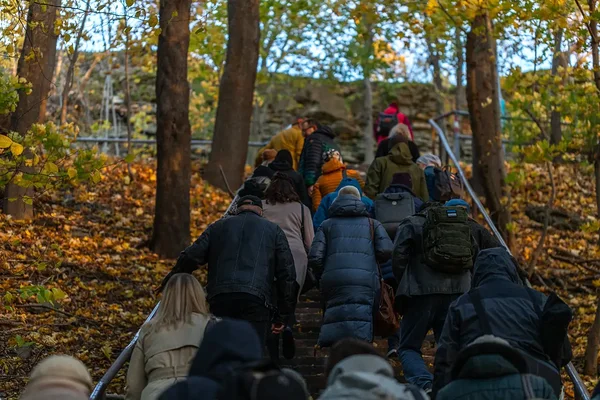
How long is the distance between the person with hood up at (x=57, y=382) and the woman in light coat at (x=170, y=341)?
1.51 meters

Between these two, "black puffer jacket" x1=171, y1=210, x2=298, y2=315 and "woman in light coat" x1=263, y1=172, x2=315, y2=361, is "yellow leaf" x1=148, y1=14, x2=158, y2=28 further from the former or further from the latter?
"black puffer jacket" x1=171, y1=210, x2=298, y2=315

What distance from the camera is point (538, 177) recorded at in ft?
74.3

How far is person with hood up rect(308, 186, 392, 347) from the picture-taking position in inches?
384

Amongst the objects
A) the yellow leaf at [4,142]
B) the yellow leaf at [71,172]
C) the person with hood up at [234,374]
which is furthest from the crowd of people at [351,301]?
the yellow leaf at [4,142]

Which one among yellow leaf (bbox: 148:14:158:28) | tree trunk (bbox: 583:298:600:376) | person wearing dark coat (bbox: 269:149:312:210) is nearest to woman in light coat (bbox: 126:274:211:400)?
yellow leaf (bbox: 148:14:158:28)

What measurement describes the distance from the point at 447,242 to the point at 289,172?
445cm

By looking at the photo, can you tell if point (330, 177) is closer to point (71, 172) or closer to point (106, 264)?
point (106, 264)

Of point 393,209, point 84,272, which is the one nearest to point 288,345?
point 393,209

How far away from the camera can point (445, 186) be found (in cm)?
1373

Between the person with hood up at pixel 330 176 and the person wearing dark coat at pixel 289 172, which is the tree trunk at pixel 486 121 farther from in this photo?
the person wearing dark coat at pixel 289 172

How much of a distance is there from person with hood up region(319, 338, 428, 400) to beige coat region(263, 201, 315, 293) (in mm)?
5397

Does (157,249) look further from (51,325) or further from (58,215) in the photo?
(51,325)

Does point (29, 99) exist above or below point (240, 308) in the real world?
above

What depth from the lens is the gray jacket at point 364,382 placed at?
15.7ft
